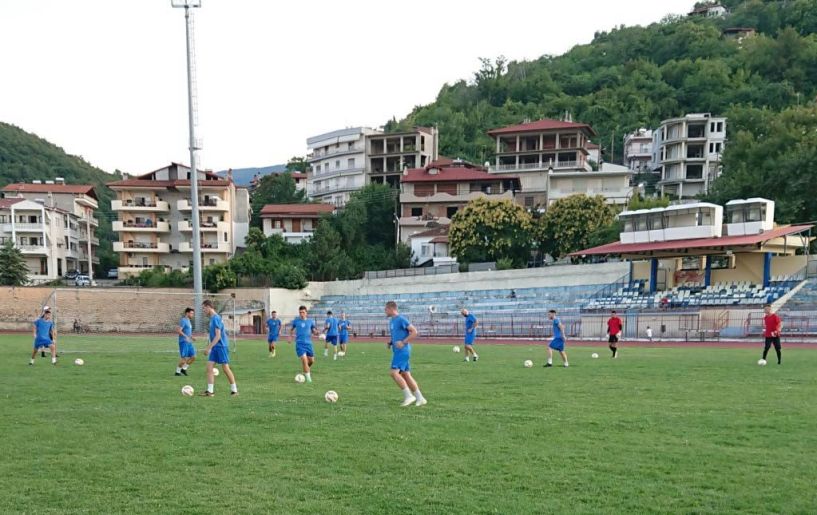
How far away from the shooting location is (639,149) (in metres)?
94.1

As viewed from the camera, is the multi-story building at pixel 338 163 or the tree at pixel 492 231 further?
the multi-story building at pixel 338 163

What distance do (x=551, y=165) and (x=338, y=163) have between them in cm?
2907

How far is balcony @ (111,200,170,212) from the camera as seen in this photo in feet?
209

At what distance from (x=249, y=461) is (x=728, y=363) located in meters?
16.1

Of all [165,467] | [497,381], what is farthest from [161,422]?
[497,381]

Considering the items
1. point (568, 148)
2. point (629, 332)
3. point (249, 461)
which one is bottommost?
point (629, 332)

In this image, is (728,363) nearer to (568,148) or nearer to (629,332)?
(629,332)

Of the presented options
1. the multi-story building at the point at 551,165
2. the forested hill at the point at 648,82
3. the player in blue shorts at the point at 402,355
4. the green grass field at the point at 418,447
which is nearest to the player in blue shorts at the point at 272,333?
the green grass field at the point at 418,447

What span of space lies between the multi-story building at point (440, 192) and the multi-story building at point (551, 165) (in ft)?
5.43

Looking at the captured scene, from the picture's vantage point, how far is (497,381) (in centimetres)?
1482

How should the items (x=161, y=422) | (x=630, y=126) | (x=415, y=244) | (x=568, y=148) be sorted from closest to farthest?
1. (x=161, y=422)
2. (x=415, y=244)
3. (x=568, y=148)
4. (x=630, y=126)

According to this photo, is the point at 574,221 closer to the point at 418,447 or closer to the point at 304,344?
the point at 304,344

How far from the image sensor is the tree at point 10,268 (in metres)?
52.4

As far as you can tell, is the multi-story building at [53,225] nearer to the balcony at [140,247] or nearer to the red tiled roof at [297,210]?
the balcony at [140,247]
